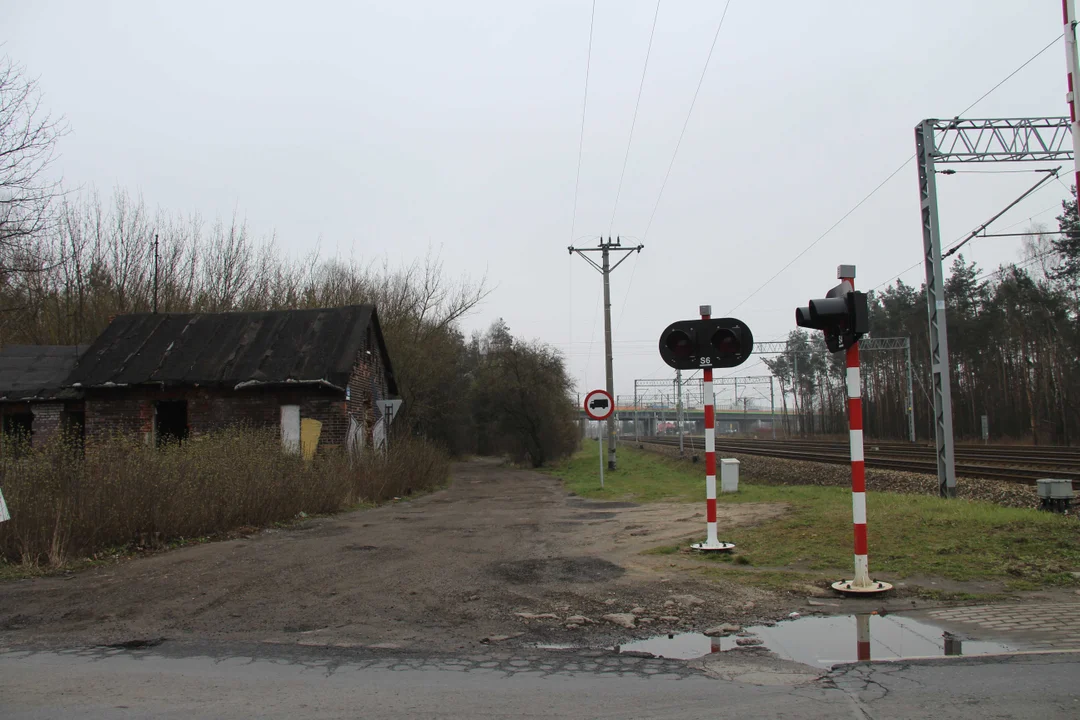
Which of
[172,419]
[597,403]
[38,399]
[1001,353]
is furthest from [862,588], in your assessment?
[1001,353]

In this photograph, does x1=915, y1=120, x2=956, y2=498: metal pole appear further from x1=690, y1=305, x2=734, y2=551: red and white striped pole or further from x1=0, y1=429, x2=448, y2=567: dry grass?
x1=0, y1=429, x2=448, y2=567: dry grass

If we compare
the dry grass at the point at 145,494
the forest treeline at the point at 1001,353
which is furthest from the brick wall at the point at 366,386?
the forest treeline at the point at 1001,353

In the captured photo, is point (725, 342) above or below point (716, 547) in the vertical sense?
above

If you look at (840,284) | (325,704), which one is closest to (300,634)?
(325,704)

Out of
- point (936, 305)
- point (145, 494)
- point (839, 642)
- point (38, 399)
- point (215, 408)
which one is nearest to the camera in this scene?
point (839, 642)

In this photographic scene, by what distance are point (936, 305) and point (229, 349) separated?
1776 cm

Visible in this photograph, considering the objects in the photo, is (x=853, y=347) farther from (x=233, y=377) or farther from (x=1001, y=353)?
(x=1001, y=353)

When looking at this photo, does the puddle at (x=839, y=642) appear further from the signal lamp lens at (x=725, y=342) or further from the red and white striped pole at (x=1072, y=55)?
the red and white striped pole at (x=1072, y=55)

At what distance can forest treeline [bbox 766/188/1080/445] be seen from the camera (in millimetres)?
40625

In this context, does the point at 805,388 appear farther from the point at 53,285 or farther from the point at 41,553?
the point at 41,553

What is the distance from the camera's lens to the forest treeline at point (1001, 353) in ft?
133

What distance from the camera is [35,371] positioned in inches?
854

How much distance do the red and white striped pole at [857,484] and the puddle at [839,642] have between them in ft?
2.41

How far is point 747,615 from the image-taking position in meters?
6.00
